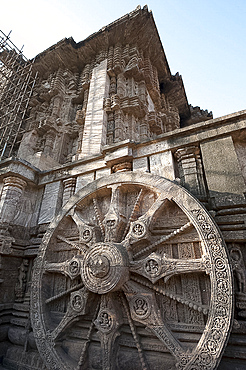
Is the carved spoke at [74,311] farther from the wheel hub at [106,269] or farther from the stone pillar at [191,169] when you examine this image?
A: the stone pillar at [191,169]

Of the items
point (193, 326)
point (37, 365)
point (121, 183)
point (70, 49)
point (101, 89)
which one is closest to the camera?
point (193, 326)

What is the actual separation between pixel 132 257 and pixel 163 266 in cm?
59

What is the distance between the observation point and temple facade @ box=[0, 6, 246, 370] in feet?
8.69

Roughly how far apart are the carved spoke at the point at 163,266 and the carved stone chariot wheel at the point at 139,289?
14 millimetres

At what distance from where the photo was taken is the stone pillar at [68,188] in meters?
4.91

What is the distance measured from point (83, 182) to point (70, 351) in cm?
327

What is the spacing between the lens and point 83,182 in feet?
16.0

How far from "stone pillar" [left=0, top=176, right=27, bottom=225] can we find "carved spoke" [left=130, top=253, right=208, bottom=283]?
3367mm

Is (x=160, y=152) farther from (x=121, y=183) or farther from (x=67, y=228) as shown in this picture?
(x=67, y=228)

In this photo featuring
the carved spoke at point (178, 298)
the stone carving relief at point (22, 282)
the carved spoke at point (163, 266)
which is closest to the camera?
the carved spoke at point (178, 298)

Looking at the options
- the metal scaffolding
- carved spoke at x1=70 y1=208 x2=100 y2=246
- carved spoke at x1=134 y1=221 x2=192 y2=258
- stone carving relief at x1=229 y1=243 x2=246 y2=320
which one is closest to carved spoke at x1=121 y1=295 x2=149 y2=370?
carved spoke at x1=134 y1=221 x2=192 y2=258

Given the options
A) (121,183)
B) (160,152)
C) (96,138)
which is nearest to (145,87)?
(96,138)

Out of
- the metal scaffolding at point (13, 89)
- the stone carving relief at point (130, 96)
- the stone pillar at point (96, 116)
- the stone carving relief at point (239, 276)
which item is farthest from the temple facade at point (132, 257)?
the metal scaffolding at point (13, 89)

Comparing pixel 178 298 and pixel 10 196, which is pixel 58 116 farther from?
pixel 178 298
